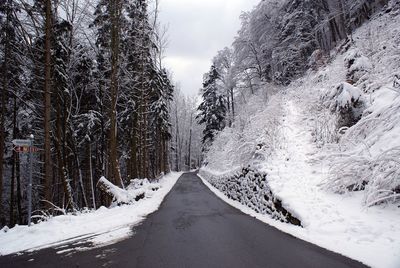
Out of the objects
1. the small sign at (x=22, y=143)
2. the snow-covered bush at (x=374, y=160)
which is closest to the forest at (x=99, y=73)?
the small sign at (x=22, y=143)

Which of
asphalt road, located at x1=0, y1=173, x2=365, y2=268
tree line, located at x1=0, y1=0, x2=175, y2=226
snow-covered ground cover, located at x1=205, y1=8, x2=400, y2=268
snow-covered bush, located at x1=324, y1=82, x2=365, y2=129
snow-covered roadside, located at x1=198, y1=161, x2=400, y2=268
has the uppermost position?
tree line, located at x1=0, y1=0, x2=175, y2=226

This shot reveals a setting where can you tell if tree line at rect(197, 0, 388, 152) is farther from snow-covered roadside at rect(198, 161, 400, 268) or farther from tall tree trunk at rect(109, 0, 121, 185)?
snow-covered roadside at rect(198, 161, 400, 268)

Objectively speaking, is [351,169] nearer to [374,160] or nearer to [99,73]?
[374,160]

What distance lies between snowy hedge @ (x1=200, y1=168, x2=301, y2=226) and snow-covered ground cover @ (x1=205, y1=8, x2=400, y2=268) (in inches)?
8.6

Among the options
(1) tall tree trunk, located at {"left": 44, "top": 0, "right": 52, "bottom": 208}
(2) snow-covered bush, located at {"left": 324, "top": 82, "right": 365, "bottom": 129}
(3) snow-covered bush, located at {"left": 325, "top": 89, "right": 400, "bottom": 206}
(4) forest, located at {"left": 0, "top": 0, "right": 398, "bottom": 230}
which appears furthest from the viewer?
(4) forest, located at {"left": 0, "top": 0, "right": 398, "bottom": 230}

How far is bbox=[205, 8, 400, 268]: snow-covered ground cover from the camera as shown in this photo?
5141 mm

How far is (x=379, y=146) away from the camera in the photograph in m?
6.55

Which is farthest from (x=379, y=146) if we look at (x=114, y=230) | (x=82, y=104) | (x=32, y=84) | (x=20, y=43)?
(x=82, y=104)

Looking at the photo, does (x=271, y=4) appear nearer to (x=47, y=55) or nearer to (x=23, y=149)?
(x=47, y=55)

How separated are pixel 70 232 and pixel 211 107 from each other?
34934 millimetres

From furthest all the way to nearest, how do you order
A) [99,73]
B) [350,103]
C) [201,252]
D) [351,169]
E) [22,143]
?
[99,73] < [350,103] < [22,143] < [351,169] < [201,252]

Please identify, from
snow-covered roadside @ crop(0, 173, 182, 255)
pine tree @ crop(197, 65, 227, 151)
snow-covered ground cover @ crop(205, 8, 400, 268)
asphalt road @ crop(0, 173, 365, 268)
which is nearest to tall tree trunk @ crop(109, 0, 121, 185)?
snow-covered roadside @ crop(0, 173, 182, 255)

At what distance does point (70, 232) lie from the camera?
7.27m

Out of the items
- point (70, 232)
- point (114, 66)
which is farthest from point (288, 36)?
point (70, 232)
